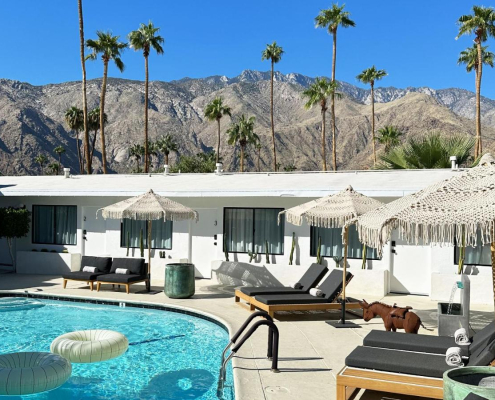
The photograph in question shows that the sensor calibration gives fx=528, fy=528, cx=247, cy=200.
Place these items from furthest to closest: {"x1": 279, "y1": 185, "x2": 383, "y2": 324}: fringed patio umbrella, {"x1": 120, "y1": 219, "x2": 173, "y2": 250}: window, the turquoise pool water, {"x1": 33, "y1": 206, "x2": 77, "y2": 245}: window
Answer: {"x1": 33, "y1": 206, "x2": 77, "y2": 245}: window → {"x1": 120, "y1": 219, "x2": 173, "y2": 250}: window → {"x1": 279, "y1": 185, "x2": 383, "y2": 324}: fringed patio umbrella → the turquoise pool water

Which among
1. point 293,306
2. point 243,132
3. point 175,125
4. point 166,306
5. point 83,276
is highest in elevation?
point 175,125

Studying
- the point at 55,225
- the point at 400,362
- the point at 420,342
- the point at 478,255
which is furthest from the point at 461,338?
the point at 55,225

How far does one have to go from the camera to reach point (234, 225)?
1655 cm

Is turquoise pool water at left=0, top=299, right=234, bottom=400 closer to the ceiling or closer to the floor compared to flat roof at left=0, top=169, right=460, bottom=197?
closer to the floor

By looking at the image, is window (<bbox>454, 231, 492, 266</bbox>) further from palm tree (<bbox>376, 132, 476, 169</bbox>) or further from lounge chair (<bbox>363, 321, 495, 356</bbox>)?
lounge chair (<bbox>363, 321, 495, 356</bbox>)

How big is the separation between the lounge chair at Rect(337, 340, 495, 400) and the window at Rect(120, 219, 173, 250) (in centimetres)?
1170

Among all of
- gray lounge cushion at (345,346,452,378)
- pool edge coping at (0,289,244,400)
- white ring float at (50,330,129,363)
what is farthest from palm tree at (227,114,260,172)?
gray lounge cushion at (345,346,452,378)

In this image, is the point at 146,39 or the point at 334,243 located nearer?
the point at 334,243

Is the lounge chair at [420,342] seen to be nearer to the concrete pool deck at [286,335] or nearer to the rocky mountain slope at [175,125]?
the concrete pool deck at [286,335]

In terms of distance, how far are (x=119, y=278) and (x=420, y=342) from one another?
29.8 ft

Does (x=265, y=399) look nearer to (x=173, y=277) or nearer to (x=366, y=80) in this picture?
(x=173, y=277)

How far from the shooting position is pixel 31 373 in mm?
6953

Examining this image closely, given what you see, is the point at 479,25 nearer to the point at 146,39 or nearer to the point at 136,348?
the point at 146,39

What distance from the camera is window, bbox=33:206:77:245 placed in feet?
60.6
